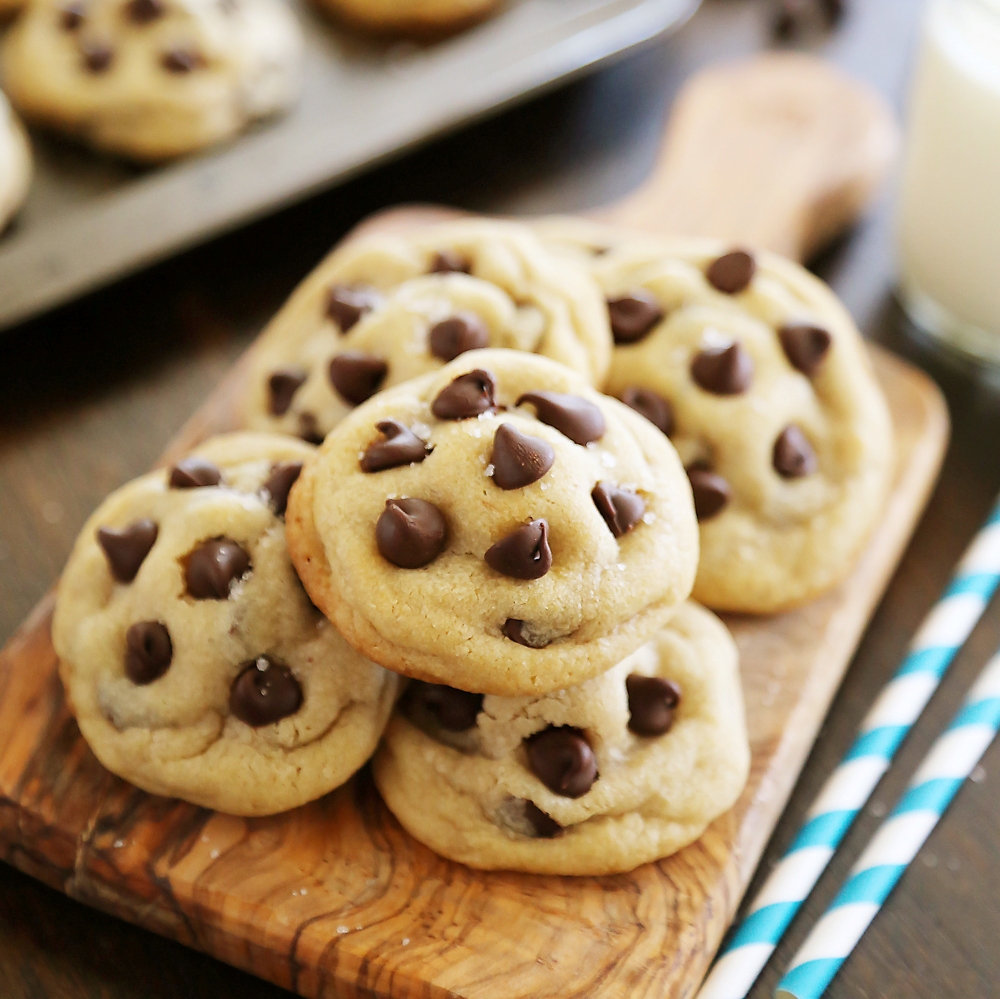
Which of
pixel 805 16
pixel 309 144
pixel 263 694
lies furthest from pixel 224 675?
pixel 805 16

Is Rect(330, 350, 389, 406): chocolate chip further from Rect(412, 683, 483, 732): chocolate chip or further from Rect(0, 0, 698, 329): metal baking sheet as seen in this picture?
Rect(0, 0, 698, 329): metal baking sheet

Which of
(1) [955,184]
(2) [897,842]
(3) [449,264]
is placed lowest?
(2) [897,842]

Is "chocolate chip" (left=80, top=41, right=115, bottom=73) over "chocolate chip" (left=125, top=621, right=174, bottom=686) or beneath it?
over

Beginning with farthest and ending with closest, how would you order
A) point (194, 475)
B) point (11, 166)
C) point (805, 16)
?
point (805, 16) → point (11, 166) → point (194, 475)

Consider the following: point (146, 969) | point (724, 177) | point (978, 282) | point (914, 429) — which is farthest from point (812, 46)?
point (146, 969)

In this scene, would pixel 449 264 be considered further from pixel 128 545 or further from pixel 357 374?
pixel 128 545

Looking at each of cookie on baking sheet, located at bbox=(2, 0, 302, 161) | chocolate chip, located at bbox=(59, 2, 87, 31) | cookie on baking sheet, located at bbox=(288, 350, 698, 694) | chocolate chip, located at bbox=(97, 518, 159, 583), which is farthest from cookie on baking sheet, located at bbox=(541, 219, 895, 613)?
chocolate chip, located at bbox=(59, 2, 87, 31)

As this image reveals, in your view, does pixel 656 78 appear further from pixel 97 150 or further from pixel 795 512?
pixel 795 512

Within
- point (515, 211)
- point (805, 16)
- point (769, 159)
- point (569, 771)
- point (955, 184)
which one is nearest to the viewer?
point (569, 771)
